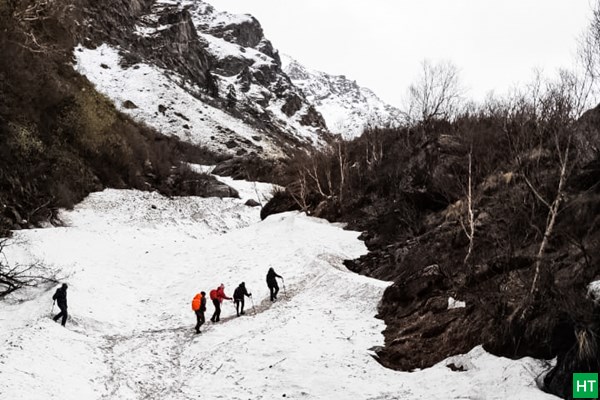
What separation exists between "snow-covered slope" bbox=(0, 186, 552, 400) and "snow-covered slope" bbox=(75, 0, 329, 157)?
30.0 m

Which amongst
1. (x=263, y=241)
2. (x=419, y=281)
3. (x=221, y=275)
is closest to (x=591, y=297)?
(x=419, y=281)

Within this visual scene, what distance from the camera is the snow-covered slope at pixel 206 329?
38.6 feet

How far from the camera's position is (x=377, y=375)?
517 inches

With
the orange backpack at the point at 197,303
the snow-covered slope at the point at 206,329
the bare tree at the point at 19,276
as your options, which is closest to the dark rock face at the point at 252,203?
the snow-covered slope at the point at 206,329

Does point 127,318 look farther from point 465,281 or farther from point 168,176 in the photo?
point 168,176

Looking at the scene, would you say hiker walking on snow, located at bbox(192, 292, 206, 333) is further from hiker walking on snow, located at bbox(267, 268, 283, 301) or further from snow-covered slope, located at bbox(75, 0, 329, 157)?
snow-covered slope, located at bbox(75, 0, 329, 157)

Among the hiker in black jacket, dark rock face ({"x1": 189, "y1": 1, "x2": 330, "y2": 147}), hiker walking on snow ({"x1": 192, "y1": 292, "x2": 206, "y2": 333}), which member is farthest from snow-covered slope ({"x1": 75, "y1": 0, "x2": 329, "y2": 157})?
the hiker in black jacket

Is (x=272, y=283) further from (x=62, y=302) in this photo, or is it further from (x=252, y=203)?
(x=252, y=203)

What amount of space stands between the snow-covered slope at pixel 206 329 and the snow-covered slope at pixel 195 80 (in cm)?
2997

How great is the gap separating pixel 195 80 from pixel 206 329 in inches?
4118

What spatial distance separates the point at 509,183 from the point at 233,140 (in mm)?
67673

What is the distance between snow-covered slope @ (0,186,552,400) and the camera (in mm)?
11773

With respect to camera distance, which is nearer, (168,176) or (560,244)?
(560,244)

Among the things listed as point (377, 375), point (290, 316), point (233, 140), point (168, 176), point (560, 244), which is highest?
point (233, 140)
